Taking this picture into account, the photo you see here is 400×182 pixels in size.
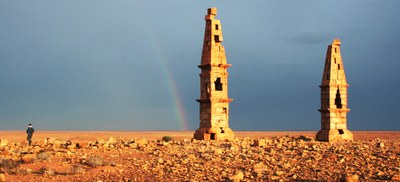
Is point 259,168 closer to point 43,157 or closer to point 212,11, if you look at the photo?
point 43,157

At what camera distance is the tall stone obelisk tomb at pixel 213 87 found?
100 feet

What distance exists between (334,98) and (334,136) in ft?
8.68

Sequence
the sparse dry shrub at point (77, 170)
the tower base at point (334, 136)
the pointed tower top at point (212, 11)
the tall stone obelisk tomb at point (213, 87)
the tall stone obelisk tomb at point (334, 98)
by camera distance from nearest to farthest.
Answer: the sparse dry shrub at point (77, 170)
the tall stone obelisk tomb at point (213, 87)
the pointed tower top at point (212, 11)
the tower base at point (334, 136)
the tall stone obelisk tomb at point (334, 98)

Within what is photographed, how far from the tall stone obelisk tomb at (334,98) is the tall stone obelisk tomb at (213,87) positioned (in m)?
7.37

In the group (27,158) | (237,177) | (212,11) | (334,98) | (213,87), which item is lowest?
(237,177)

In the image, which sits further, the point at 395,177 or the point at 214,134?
the point at 214,134

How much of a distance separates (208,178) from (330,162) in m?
5.37

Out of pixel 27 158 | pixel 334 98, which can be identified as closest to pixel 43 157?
pixel 27 158

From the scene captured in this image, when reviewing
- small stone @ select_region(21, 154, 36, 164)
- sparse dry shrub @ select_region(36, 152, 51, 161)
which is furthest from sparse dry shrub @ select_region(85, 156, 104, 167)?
small stone @ select_region(21, 154, 36, 164)

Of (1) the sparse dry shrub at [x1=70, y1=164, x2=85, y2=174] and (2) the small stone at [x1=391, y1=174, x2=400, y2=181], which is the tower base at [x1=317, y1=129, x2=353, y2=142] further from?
(1) the sparse dry shrub at [x1=70, y1=164, x2=85, y2=174]

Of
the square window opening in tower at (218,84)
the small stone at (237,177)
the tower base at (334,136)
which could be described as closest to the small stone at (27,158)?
the small stone at (237,177)

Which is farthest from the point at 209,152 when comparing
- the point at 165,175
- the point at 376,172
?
the point at 376,172

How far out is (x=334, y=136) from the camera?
33.6 metres

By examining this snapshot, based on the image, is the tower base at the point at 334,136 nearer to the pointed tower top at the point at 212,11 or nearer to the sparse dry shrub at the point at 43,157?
the pointed tower top at the point at 212,11
